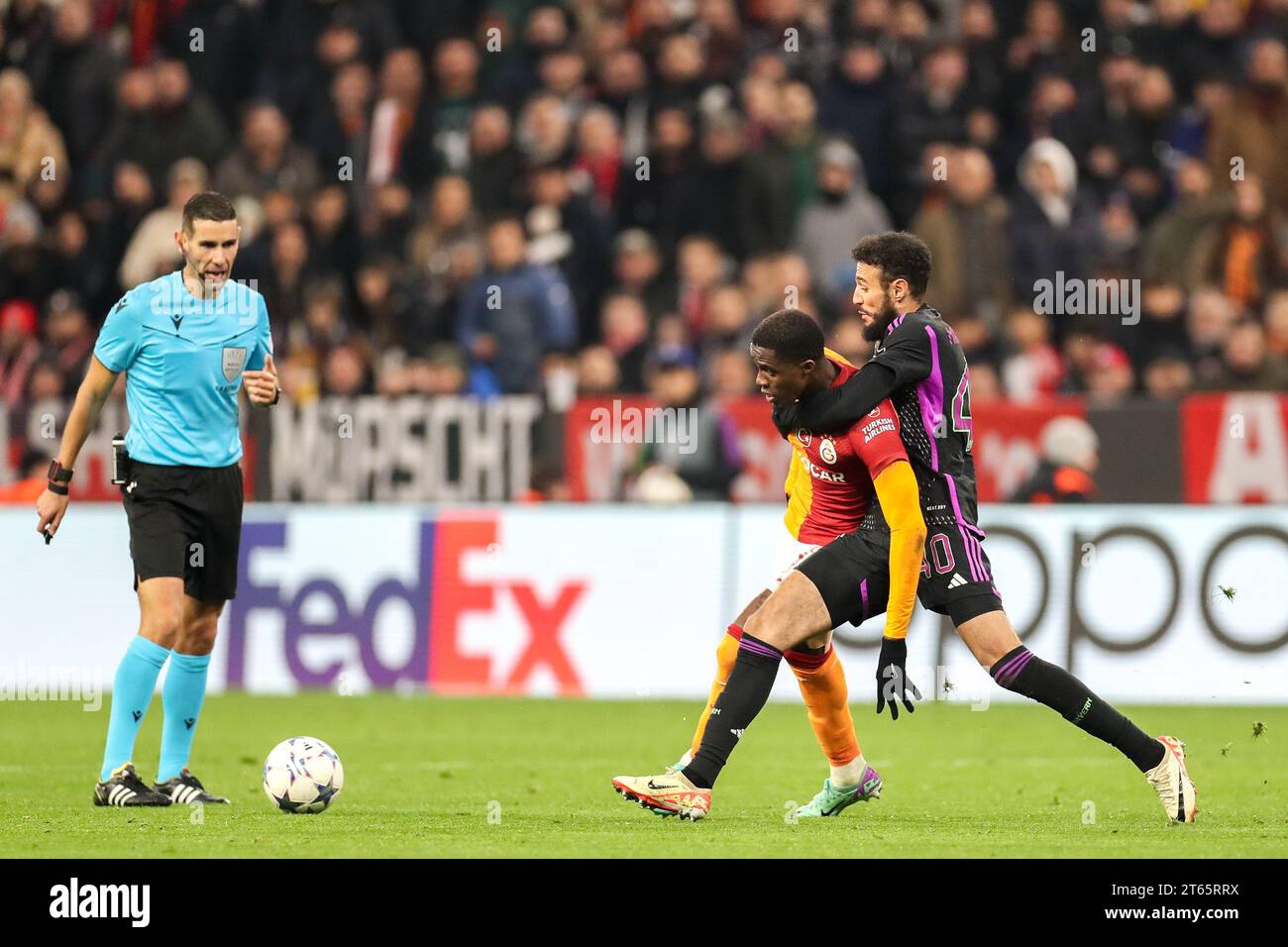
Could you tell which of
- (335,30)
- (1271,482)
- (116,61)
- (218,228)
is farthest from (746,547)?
(116,61)

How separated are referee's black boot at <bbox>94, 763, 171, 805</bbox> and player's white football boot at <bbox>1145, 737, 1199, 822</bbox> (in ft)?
13.2

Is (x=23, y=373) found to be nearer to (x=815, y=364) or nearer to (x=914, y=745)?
(x=914, y=745)

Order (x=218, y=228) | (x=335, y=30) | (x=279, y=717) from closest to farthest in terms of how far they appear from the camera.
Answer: (x=218, y=228)
(x=279, y=717)
(x=335, y=30)

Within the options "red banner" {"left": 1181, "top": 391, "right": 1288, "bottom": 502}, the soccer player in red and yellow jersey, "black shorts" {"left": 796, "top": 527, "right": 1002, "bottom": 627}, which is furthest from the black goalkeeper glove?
"red banner" {"left": 1181, "top": 391, "right": 1288, "bottom": 502}

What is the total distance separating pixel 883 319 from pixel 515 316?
381 inches

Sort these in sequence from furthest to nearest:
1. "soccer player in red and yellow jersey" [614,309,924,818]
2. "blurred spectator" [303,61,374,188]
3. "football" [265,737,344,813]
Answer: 1. "blurred spectator" [303,61,374,188]
2. "football" [265,737,344,813]
3. "soccer player in red and yellow jersey" [614,309,924,818]

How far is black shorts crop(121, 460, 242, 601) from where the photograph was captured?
367 inches

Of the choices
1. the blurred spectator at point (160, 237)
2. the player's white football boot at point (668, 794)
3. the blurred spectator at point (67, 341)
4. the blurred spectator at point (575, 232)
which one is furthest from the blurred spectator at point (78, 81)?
the player's white football boot at point (668, 794)

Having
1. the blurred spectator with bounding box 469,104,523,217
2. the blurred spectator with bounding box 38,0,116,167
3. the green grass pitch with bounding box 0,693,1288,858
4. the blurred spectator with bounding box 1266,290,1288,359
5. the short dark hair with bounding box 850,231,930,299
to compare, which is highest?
the blurred spectator with bounding box 38,0,116,167

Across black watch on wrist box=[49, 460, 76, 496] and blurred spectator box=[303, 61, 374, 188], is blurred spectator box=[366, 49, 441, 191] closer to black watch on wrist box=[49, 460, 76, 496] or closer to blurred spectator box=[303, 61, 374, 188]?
blurred spectator box=[303, 61, 374, 188]

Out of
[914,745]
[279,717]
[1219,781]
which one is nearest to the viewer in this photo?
[1219,781]

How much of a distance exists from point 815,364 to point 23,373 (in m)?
12.1

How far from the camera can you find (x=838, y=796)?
9.13 meters

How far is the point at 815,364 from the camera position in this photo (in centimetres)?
849
